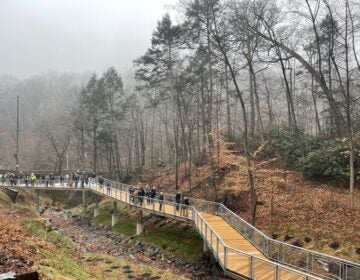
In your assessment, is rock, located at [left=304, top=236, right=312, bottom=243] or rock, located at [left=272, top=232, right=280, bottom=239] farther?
rock, located at [left=272, top=232, right=280, bottom=239]

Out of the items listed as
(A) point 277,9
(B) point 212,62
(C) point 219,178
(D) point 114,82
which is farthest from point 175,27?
(D) point 114,82

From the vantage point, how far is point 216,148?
2791cm

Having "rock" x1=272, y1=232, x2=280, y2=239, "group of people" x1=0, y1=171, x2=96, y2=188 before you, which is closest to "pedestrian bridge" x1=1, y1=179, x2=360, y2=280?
"rock" x1=272, y1=232, x2=280, y2=239

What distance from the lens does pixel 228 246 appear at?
17.6 m

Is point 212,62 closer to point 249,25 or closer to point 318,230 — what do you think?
point 249,25

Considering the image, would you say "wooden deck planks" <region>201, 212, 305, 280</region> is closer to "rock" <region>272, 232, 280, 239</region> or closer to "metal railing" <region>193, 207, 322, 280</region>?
"metal railing" <region>193, 207, 322, 280</region>

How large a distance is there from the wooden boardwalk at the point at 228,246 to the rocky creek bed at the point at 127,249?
1791mm

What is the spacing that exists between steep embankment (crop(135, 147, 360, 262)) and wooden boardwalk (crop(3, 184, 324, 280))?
3208 millimetres

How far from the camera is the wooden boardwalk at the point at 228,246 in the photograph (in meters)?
13.9

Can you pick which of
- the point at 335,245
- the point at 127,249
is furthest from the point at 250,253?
the point at 127,249

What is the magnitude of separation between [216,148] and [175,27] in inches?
503

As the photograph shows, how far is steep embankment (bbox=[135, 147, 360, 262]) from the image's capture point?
68.1ft

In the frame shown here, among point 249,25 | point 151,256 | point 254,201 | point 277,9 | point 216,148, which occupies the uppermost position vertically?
point 277,9

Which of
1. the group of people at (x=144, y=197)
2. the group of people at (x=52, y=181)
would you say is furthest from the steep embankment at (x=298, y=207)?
the group of people at (x=52, y=181)
